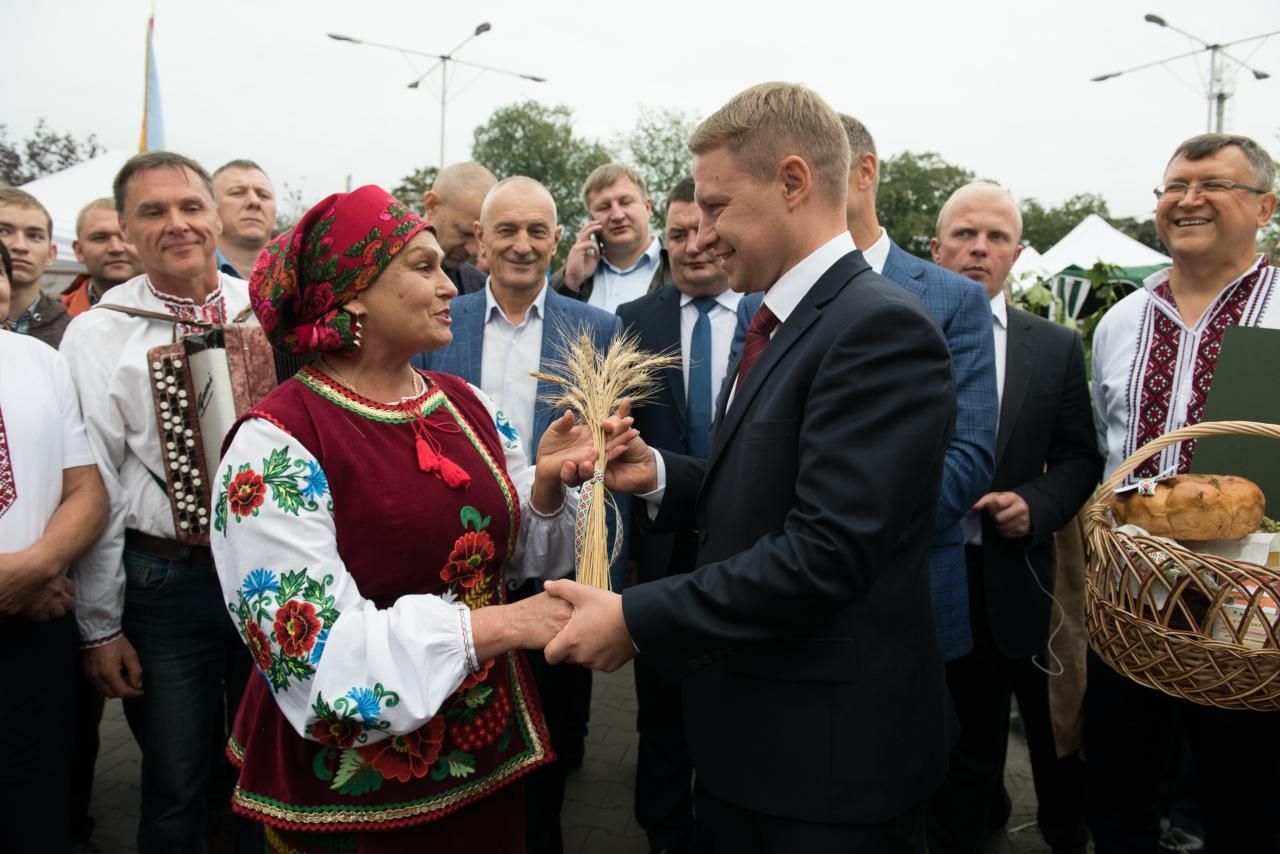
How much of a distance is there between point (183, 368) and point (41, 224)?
2.61 metres

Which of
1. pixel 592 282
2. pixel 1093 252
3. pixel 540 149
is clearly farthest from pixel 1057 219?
pixel 592 282

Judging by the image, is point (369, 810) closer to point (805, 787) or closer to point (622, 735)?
point (805, 787)

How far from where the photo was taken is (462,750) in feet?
7.14

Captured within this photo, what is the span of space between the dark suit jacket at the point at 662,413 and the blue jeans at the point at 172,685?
171 cm

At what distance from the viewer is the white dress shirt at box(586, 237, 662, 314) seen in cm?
559

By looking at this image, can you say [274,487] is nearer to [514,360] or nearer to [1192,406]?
[514,360]

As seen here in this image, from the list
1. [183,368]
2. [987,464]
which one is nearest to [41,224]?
[183,368]

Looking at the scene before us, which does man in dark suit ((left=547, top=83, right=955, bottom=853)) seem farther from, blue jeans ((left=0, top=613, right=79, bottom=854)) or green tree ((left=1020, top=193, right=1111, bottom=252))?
green tree ((left=1020, top=193, right=1111, bottom=252))

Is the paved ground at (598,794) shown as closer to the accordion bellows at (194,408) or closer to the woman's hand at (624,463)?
the accordion bellows at (194,408)

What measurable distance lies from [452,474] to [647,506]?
2.18 ft

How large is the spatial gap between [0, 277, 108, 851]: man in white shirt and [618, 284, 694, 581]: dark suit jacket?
208 cm

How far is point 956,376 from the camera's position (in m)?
3.03

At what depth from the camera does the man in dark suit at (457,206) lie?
5172 mm

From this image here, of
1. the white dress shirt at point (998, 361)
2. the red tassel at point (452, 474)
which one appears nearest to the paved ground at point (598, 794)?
the white dress shirt at point (998, 361)
